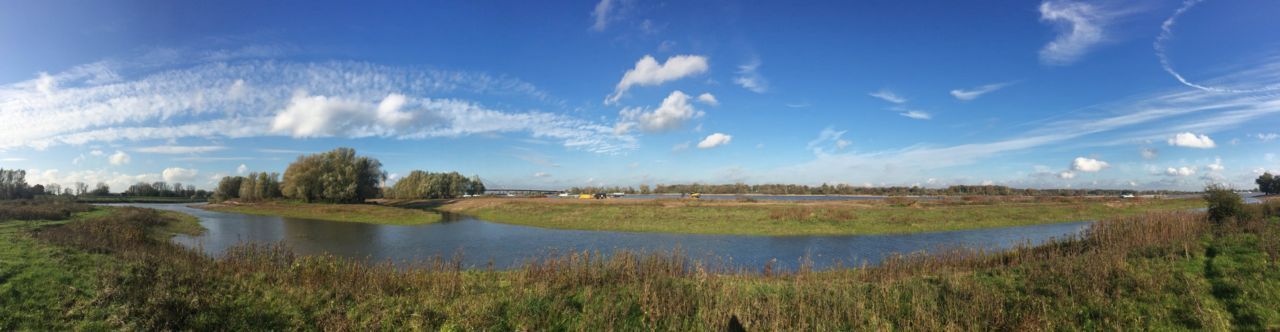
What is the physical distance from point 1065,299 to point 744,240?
21.9 m

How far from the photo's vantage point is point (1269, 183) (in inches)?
4658

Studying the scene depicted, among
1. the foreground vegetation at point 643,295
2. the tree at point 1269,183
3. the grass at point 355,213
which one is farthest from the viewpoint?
the tree at point 1269,183

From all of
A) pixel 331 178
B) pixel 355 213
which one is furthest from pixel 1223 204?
→ pixel 331 178

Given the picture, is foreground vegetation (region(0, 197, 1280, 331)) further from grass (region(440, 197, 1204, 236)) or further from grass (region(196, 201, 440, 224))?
grass (region(196, 201, 440, 224))

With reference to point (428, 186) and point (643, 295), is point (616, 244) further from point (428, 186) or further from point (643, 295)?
point (428, 186)

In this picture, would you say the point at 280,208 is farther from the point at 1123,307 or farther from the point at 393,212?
the point at 1123,307

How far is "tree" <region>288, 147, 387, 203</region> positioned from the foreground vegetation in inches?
2966

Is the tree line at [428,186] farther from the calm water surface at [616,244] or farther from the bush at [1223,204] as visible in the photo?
the bush at [1223,204]

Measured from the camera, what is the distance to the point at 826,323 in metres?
9.15

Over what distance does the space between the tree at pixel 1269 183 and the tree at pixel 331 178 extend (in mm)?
201373

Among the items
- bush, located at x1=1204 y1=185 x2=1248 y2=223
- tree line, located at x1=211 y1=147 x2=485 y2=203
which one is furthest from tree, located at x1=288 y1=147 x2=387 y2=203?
bush, located at x1=1204 y1=185 x2=1248 y2=223

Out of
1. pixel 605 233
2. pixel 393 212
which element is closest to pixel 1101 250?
→ pixel 605 233

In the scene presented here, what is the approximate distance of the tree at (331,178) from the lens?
83188 mm

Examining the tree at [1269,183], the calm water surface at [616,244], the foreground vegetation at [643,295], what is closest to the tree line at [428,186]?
the calm water surface at [616,244]
